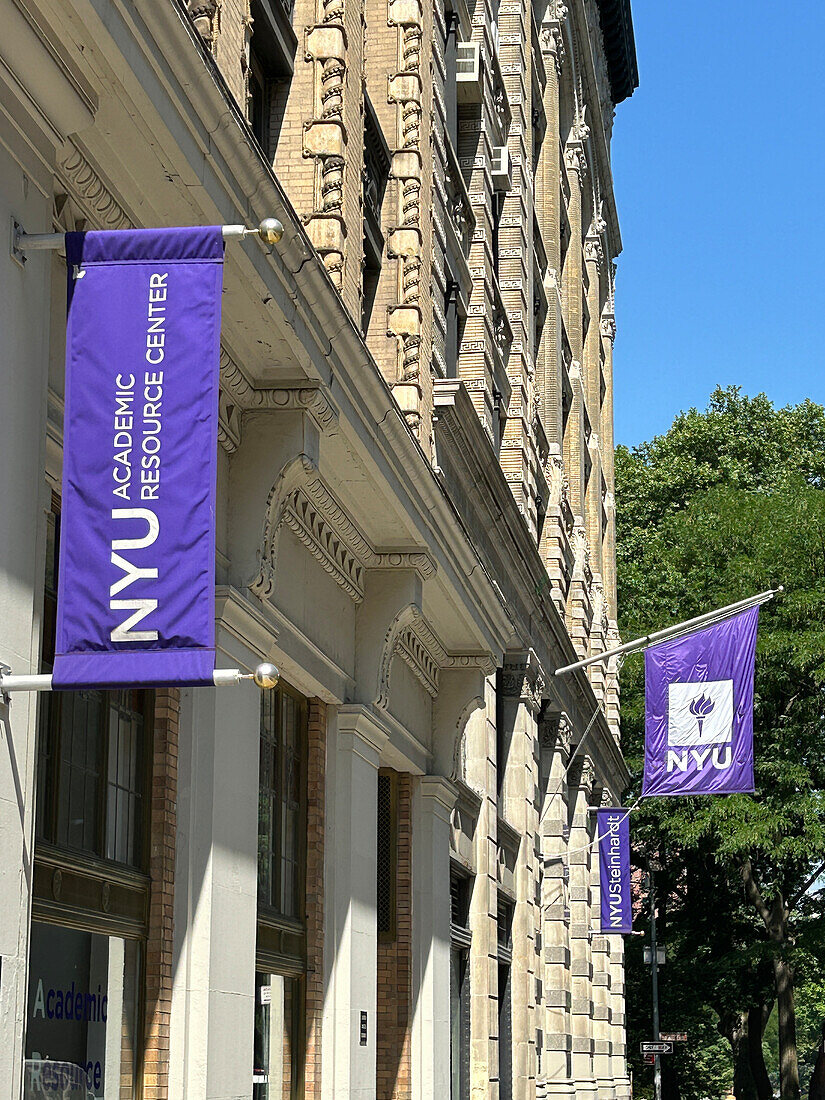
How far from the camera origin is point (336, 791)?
1580 cm

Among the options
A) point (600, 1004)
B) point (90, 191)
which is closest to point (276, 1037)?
point (90, 191)

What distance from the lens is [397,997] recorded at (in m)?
18.8

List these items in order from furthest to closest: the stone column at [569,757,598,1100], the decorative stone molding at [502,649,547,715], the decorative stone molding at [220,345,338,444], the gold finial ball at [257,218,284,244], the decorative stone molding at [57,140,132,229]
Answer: the stone column at [569,757,598,1100] → the decorative stone molding at [502,649,547,715] → the decorative stone molding at [220,345,338,444] → the decorative stone molding at [57,140,132,229] → the gold finial ball at [257,218,284,244]

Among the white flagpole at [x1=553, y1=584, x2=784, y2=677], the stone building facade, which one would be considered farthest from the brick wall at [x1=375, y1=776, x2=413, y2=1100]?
the white flagpole at [x1=553, y1=584, x2=784, y2=677]

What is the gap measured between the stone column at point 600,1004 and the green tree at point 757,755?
602 centimetres

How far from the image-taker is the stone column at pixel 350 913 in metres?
15.3

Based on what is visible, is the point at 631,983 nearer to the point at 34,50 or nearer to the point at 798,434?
the point at 798,434

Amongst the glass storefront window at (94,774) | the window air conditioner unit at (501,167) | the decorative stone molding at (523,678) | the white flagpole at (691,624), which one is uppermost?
the window air conditioner unit at (501,167)

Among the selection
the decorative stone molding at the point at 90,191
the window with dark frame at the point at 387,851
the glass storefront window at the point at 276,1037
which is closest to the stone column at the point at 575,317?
the window with dark frame at the point at 387,851

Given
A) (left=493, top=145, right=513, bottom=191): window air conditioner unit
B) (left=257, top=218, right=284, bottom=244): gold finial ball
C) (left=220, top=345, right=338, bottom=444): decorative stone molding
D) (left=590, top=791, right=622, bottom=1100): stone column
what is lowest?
(left=590, top=791, right=622, bottom=1100): stone column

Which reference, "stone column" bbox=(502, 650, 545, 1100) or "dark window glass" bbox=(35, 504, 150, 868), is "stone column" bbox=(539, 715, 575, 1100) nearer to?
"stone column" bbox=(502, 650, 545, 1100)

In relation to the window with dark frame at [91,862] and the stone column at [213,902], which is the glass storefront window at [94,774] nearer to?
the window with dark frame at [91,862]

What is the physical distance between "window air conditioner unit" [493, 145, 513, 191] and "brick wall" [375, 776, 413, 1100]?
1576cm

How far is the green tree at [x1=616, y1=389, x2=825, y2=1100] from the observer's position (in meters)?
48.5
